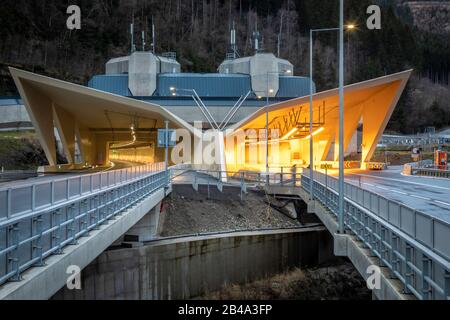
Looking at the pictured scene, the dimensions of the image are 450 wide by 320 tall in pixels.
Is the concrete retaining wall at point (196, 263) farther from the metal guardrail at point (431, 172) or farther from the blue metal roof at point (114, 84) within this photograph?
the blue metal roof at point (114, 84)

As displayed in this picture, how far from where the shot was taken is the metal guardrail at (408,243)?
6.91 m

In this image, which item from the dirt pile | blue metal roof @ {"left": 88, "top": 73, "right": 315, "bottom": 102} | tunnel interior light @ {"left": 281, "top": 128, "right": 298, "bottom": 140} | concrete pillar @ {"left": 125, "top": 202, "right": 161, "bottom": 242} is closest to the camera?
concrete pillar @ {"left": 125, "top": 202, "right": 161, "bottom": 242}

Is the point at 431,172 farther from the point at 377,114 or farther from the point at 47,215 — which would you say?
the point at 47,215

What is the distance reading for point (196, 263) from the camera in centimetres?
2042

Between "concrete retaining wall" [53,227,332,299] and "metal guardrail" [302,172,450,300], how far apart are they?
7793 mm

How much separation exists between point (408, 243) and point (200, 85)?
205 feet

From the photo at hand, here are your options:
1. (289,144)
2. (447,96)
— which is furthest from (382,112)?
(447,96)

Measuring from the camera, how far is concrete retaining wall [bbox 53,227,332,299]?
15.9m

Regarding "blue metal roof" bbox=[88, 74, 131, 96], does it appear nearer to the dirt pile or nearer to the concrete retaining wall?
the dirt pile

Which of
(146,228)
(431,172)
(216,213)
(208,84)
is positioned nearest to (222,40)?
(208,84)

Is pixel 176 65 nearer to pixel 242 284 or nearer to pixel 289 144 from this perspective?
pixel 289 144

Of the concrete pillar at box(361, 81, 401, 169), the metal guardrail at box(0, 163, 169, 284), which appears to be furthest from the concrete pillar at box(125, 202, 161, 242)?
the concrete pillar at box(361, 81, 401, 169)

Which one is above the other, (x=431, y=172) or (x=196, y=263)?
(x=431, y=172)

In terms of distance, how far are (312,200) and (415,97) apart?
4164 inches
